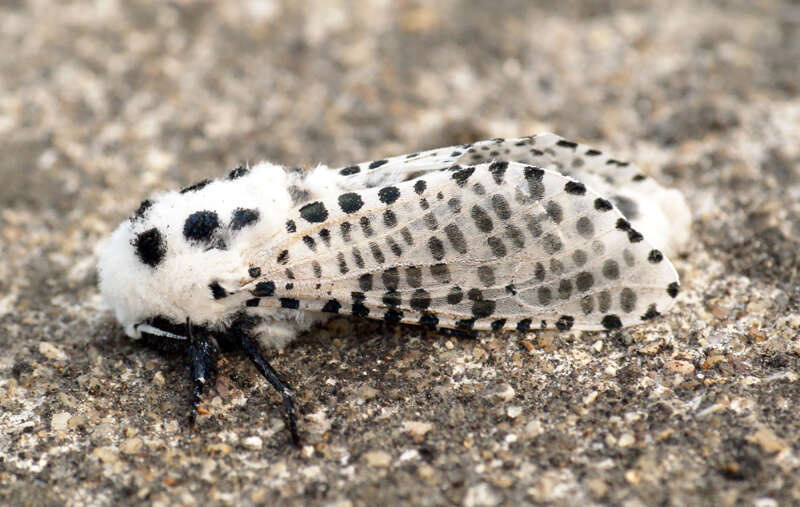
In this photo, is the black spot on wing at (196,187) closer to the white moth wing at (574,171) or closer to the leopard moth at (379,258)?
the leopard moth at (379,258)

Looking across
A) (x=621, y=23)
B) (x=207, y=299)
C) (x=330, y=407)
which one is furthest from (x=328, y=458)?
(x=621, y=23)

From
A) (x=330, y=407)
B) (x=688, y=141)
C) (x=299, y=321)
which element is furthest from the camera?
(x=688, y=141)

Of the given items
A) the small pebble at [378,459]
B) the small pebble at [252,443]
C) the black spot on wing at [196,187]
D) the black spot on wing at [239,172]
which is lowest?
the small pebble at [378,459]

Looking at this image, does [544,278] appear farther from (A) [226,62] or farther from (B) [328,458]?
(A) [226,62]

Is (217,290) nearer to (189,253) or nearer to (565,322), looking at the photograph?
(189,253)

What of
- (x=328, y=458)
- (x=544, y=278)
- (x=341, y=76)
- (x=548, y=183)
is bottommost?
(x=328, y=458)

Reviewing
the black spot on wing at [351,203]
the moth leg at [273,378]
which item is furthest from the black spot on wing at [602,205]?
the moth leg at [273,378]
